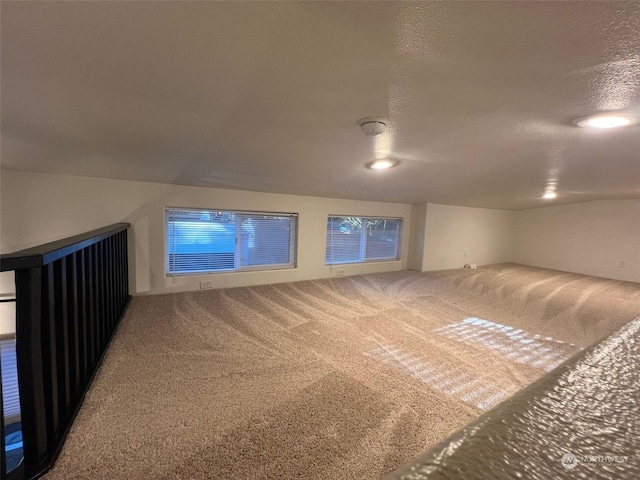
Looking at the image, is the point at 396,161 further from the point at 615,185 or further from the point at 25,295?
the point at 615,185

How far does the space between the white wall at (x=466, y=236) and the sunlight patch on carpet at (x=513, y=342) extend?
2.79 m

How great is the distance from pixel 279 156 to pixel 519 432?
2.48 m

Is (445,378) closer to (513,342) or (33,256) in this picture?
(513,342)

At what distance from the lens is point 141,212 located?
326 centimetres

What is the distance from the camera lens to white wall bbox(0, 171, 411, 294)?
8.81 feet

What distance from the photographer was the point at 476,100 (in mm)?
1542

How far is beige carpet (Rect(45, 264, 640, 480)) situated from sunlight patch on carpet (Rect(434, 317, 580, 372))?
2cm

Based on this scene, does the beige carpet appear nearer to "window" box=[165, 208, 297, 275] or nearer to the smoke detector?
"window" box=[165, 208, 297, 275]

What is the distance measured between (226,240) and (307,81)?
294 cm

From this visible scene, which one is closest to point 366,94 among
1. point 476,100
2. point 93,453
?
point 476,100

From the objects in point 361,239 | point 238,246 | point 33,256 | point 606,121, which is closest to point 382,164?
point 606,121

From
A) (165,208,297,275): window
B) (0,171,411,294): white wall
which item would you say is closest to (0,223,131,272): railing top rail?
(0,171,411,294): white wall

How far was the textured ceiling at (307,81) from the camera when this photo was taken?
3.16 ft

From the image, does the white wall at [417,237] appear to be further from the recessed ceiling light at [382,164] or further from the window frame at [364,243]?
the recessed ceiling light at [382,164]
